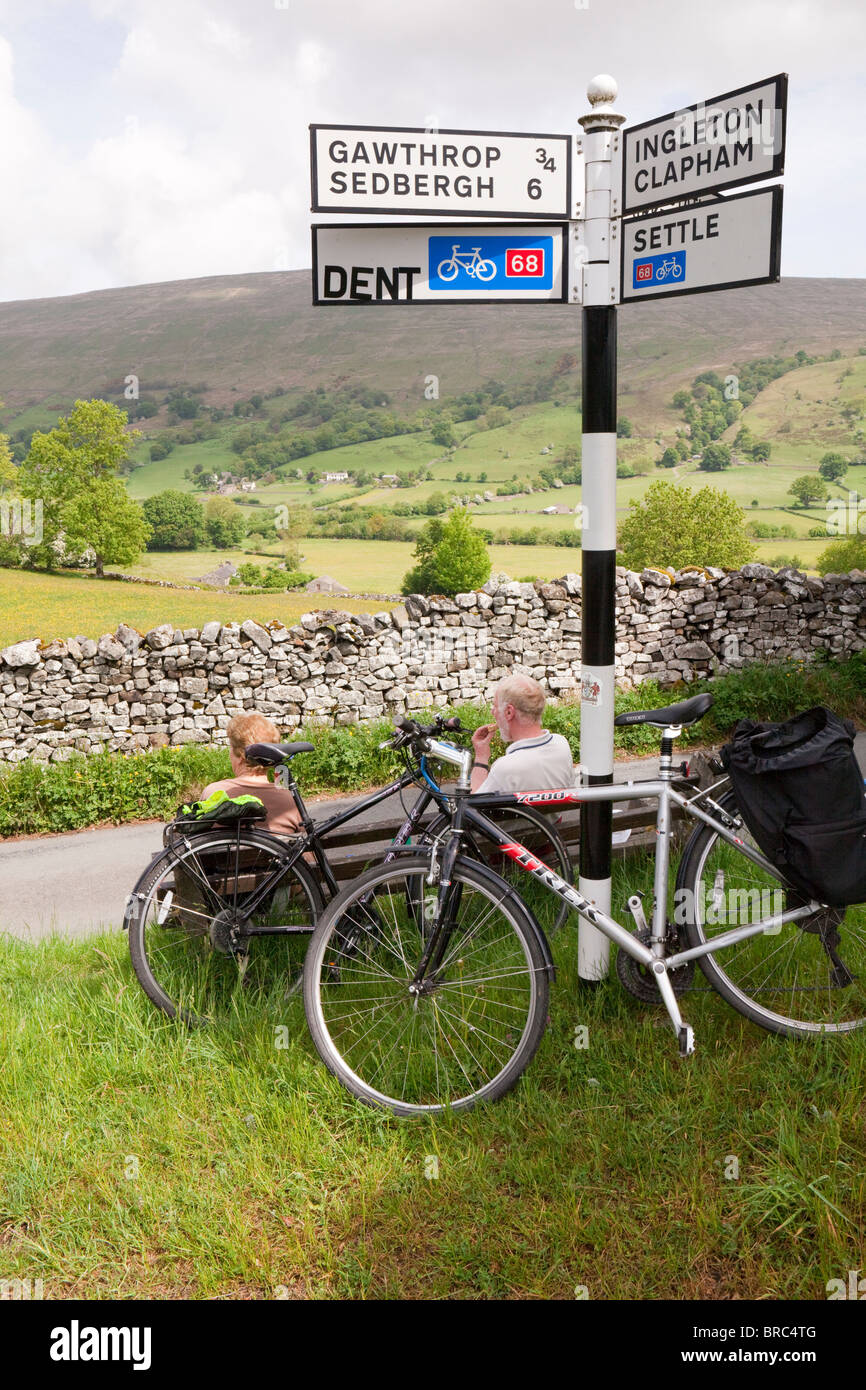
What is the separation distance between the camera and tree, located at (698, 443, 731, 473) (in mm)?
103000

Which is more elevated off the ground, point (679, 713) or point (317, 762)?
point (679, 713)

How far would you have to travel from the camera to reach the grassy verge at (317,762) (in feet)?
29.8

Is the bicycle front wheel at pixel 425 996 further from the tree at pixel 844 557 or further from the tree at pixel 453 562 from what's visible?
the tree at pixel 453 562

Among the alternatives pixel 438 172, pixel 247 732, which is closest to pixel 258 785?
pixel 247 732

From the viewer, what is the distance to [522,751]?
4.26 metres

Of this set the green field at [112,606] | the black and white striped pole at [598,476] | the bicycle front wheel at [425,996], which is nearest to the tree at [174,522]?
the green field at [112,606]

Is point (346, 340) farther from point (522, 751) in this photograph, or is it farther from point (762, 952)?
point (762, 952)

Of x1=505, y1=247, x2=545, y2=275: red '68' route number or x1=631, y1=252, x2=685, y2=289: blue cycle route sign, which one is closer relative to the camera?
x1=631, y1=252, x2=685, y2=289: blue cycle route sign

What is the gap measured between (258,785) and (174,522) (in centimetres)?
7766

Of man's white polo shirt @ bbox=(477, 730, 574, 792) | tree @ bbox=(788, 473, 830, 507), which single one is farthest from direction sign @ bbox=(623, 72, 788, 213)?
tree @ bbox=(788, 473, 830, 507)

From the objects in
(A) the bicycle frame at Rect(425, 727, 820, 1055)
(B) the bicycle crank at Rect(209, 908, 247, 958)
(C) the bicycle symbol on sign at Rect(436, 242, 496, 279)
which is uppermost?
(C) the bicycle symbol on sign at Rect(436, 242, 496, 279)

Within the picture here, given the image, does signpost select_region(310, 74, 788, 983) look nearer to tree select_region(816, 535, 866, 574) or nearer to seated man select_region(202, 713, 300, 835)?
seated man select_region(202, 713, 300, 835)

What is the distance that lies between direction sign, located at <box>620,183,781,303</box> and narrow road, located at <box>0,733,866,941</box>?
3438 mm

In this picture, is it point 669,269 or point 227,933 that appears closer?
point 669,269
